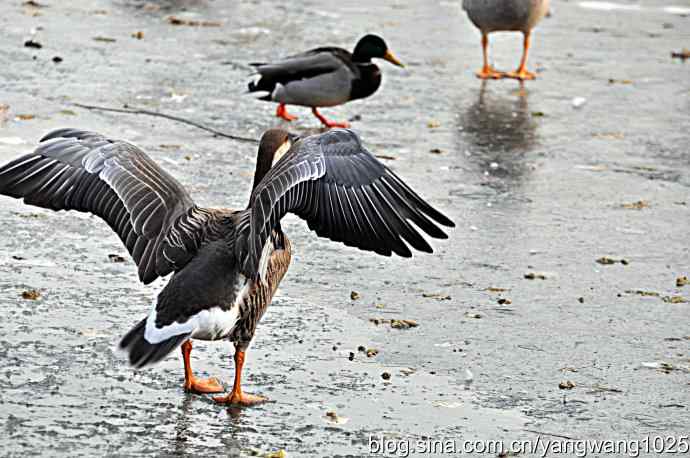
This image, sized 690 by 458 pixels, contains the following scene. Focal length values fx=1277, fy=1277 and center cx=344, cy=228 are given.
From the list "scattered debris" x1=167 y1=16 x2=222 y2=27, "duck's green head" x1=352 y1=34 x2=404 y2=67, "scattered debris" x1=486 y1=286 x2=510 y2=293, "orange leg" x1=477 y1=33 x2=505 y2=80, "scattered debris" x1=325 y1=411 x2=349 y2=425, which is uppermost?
"duck's green head" x1=352 y1=34 x2=404 y2=67

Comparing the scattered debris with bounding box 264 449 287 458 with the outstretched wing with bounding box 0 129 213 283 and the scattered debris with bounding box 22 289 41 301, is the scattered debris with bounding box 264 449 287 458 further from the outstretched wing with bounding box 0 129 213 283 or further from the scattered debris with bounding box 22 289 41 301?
the scattered debris with bounding box 22 289 41 301

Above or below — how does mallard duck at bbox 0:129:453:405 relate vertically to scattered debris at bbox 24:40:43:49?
above

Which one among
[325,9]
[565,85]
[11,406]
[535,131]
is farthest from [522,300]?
[325,9]

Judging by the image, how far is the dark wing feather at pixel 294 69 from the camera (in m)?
9.84

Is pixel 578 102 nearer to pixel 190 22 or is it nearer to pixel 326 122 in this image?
pixel 326 122

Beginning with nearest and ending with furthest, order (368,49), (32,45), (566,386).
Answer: (566,386), (368,49), (32,45)

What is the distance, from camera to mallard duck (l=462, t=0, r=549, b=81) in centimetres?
1191

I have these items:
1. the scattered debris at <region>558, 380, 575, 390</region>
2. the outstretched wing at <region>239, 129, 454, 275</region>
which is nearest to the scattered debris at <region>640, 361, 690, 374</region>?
the scattered debris at <region>558, 380, 575, 390</region>

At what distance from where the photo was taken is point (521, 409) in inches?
201

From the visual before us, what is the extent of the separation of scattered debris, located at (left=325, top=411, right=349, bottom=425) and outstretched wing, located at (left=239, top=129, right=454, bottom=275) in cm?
63

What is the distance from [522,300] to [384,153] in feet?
9.45

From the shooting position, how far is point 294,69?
9.87 meters

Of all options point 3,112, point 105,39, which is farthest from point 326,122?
point 105,39

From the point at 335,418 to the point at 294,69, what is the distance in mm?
5366
